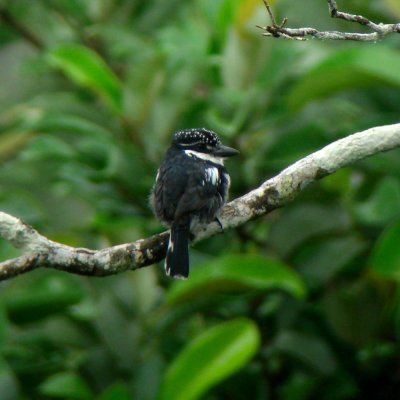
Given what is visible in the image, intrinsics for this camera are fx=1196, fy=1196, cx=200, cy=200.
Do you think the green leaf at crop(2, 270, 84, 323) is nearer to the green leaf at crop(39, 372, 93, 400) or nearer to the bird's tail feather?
the green leaf at crop(39, 372, 93, 400)

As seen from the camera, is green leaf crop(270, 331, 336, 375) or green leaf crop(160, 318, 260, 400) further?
green leaf crop(270, 331, 336, 375)

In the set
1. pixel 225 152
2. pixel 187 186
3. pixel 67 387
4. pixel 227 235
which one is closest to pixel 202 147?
pixel 225 152

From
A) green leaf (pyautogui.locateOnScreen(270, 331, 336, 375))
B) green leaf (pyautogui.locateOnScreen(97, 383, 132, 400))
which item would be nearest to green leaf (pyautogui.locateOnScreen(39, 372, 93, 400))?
green leaf (pyautogui.locateOnScreen(97, 383, 132, 400))

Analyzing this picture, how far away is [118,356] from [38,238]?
1.85 m

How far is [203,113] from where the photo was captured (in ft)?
19.1

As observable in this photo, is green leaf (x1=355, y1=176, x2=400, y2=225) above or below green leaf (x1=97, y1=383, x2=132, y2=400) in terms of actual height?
above

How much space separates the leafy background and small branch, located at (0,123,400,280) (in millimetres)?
959

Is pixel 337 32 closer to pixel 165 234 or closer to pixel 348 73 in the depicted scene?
pixel 165 234

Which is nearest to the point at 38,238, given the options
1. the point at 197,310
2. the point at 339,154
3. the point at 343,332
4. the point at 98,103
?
the point at 339,154

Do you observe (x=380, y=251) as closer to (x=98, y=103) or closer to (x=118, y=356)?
(x=118, y=356)

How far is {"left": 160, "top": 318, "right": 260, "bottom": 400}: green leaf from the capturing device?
16.6 ft

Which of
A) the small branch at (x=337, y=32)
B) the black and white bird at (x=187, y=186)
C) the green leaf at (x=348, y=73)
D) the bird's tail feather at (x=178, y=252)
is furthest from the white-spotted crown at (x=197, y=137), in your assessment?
the small branch at (x=337, y=32)

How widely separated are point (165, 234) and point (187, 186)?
2.58 ft

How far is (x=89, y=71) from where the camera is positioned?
18.9ft
